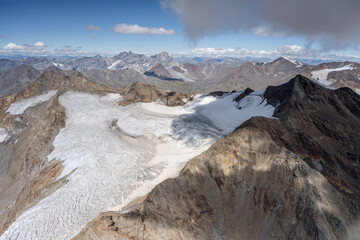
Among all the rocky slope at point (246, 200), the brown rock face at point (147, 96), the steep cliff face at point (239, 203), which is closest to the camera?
the steep cliff face at point (239, 203)

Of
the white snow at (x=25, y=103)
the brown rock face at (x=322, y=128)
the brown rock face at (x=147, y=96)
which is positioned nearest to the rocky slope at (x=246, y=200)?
the brown rock face at (x=322, y=128)

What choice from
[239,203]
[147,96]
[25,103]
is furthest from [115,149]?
[25,103]

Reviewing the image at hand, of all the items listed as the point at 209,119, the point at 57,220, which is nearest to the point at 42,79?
the point at 209,119

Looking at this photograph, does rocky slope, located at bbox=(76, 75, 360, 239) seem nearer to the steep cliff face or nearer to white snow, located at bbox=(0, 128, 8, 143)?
Result: the steep cliff face

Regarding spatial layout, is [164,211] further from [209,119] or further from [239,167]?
[209,119]

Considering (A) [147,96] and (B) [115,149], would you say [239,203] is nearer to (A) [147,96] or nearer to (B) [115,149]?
(B) [115,149]

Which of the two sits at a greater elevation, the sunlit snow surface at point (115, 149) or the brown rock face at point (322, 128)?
the brown rock face at point (322, 128)

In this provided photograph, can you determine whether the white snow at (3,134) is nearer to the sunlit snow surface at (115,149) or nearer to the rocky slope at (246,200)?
the sunlit snow surface at (115,149)
